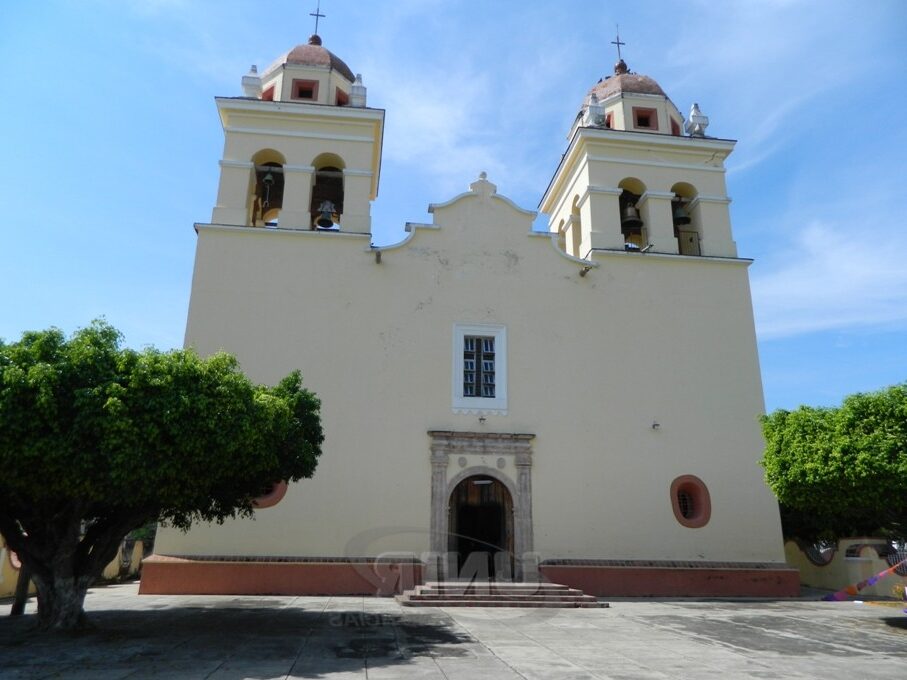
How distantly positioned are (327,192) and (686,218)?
8.83m

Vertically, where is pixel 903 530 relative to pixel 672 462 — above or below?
below

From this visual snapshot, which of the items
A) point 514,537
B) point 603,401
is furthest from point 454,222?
point 514,537

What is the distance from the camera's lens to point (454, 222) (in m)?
14.9

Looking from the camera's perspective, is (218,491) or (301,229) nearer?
(218,491)

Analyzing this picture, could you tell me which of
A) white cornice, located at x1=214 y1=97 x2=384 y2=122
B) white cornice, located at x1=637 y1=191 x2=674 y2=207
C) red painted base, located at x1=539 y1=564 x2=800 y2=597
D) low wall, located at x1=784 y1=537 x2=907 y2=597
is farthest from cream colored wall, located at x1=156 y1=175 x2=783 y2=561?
white cornice, located at x1=214 y1=97 x2=384 y2=122

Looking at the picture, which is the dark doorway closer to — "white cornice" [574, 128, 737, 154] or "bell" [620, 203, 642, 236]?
"bell" [620, 203, 642, 236]

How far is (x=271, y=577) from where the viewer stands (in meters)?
12.0

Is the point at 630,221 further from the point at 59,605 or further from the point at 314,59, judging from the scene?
the point at 59,605

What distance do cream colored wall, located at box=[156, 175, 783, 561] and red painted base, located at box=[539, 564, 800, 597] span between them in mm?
352

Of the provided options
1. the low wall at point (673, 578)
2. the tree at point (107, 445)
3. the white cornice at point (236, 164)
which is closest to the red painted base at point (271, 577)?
the low wall at point (673, 578)

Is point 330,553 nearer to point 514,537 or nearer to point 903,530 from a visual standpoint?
point 514,537

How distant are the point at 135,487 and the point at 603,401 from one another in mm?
9395

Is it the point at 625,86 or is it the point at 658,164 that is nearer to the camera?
the point at 658,164

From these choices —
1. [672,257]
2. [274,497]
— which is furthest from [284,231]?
[672,257]
